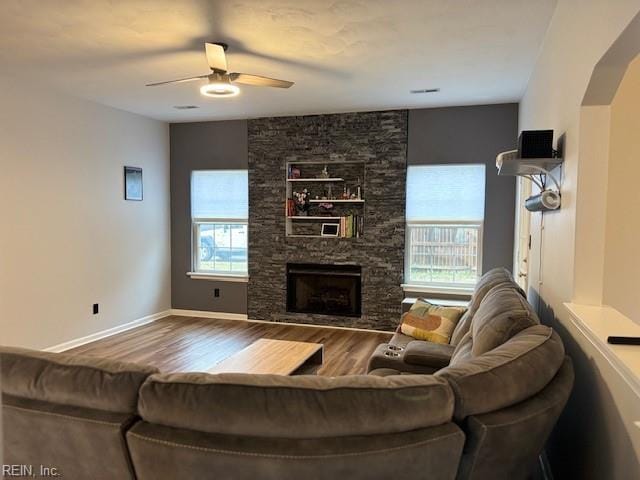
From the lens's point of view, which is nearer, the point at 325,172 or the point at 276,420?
the point at 276,420

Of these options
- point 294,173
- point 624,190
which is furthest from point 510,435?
point 294,173

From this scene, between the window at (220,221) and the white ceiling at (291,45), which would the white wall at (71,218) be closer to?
the white ceiling at (291,45)

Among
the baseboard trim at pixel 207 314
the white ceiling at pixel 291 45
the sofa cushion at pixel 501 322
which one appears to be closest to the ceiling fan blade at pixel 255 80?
the white ceiling at pixel 291 45

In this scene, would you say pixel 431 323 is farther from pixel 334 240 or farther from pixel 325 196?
pixel 325 196

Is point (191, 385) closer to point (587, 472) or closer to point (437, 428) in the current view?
point (437, 428)

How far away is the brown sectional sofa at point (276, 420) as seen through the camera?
47.5 inches

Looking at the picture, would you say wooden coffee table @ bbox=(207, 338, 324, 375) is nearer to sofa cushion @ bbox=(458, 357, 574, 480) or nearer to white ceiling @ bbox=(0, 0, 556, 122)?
sofa cushion @ bbox=(458, 357, 574, 480)

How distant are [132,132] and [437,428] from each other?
17.7ft

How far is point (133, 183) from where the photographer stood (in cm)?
559

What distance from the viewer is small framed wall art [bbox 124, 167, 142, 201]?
546 cm

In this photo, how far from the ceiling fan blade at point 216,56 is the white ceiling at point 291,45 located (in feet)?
0.53

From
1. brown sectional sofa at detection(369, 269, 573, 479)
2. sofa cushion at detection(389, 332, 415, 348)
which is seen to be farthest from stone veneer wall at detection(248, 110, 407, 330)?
brown sectional sofa at detection(369, 269, 573, 479)

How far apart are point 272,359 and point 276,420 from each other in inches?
78.4

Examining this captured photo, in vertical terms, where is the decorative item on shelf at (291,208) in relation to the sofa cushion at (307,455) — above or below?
above
